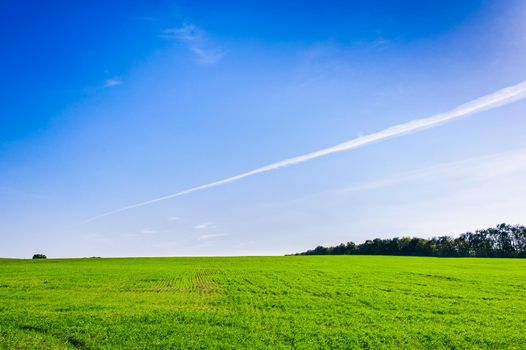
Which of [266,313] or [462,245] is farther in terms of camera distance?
[462,245]

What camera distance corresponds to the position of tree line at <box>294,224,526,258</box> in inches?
6654

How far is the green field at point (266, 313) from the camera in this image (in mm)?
22984

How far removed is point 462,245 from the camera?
17638 centimetres

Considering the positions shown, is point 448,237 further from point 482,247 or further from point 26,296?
point 26,296

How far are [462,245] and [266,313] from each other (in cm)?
17044

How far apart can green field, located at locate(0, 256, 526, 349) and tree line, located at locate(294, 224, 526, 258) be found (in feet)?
411

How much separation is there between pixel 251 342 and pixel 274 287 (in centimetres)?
2132

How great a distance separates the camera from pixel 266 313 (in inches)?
1177

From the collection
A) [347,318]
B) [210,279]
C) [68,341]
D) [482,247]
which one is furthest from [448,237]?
[68,341]

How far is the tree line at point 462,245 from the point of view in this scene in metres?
169

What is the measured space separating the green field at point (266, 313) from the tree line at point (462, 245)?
411 ft

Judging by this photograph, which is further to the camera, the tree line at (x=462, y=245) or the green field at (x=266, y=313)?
the tree line at (x=462, y=245)

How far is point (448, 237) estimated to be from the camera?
7279 inches

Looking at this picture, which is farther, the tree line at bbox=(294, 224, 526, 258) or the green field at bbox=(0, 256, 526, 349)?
the tree line at bbox=(294, 224, 526, 258)
